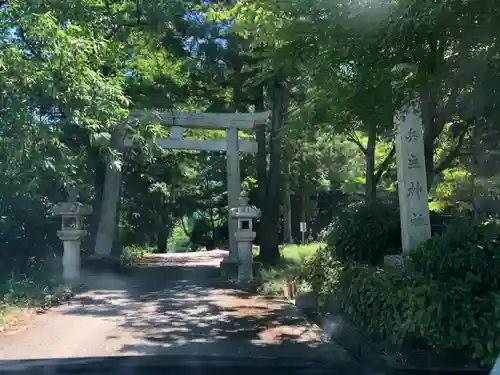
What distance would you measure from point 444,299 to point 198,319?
5584mm

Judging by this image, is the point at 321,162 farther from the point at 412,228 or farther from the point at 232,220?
the point at 412,228

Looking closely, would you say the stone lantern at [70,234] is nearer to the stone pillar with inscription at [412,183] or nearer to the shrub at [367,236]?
the shrub at [367,236]

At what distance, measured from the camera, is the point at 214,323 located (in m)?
10.2

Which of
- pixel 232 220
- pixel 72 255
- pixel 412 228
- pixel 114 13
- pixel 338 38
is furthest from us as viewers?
pixel 232 220

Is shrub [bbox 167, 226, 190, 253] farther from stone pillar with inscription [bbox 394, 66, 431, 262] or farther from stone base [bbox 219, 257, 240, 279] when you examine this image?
stone pillar with inscription [bbox 394, 66, 431, 262]

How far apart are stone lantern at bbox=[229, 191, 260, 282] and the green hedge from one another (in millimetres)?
7885

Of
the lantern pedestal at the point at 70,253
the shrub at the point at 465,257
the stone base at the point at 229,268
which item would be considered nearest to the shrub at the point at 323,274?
the shrub at the point at 465,257

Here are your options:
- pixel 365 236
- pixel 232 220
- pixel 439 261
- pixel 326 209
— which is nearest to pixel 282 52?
pixel 439 261

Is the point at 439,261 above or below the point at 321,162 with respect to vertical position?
below

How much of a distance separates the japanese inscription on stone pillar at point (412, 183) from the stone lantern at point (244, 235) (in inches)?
311

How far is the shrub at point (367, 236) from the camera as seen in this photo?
34.5 feet

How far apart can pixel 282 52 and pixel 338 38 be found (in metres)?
0.90

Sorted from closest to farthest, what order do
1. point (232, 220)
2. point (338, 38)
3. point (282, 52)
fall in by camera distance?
point (338, 38)
point (282, 52)
point (232, 220)

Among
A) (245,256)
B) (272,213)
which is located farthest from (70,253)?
(272,213)
